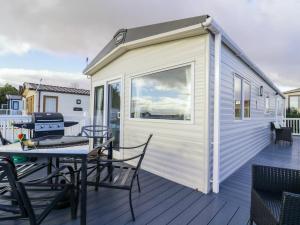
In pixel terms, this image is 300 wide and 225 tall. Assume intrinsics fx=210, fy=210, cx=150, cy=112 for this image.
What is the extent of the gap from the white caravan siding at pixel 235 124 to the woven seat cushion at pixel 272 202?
1.74 metres

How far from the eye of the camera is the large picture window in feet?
12.2

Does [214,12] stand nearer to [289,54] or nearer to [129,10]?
[129,10]

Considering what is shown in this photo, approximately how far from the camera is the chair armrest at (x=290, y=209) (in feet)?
4.22

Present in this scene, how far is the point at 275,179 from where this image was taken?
6.74 feet

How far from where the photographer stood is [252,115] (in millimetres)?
6148

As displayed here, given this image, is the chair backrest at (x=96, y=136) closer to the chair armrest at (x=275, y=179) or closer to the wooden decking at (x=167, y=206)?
the wooden decking at (x=167, y=206)

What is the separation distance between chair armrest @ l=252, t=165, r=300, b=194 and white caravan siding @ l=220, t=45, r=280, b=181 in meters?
1.64

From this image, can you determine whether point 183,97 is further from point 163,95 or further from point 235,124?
point 235,124

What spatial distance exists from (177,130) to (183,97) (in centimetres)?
60

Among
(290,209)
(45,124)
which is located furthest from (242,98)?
(45,124)

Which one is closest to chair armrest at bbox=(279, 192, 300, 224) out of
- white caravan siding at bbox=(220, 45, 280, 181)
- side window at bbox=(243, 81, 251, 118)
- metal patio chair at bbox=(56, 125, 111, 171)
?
metal patio chair at bbox=(56, 125, 111, 171)

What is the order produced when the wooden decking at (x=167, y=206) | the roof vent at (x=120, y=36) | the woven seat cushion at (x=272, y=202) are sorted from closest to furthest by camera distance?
the woven seat cushion at (x=272, y=202)
the wooden decking at (x=167, y=206)
the roof vent at (x=120, y=36)

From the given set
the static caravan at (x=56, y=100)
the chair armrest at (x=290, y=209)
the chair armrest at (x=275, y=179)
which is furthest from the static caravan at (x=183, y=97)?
the static caravan at (x=56, y=100)

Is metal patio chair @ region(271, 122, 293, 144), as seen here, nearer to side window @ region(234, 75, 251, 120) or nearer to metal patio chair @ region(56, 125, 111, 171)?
side window @ region(234, 75, 251, 120)
